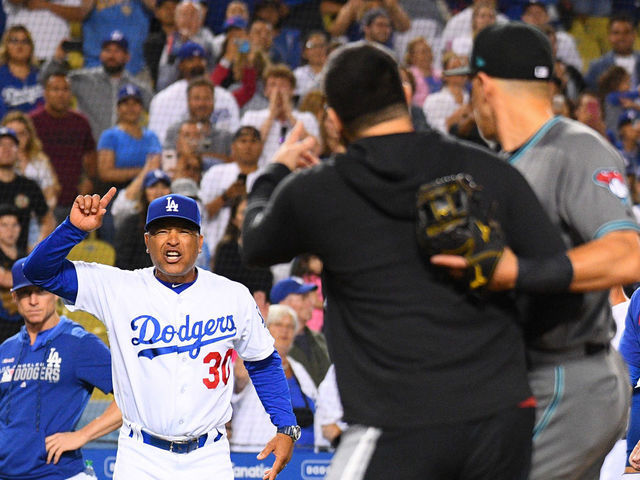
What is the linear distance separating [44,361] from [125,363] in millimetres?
1052

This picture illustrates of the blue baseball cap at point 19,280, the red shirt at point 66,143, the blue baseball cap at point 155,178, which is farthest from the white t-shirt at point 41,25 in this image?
the blue baseball cap at point 19,280

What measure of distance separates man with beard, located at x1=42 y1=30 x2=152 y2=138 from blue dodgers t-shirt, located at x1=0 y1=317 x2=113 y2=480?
4289 millimetres

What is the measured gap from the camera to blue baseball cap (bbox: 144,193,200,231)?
4.06 meters

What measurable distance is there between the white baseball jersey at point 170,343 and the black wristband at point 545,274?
6.65 feet

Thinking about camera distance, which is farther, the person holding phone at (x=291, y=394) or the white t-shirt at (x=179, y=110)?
the white t-shirt at (x=179, y=110)

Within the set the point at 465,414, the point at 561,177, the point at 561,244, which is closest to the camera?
the point at 465,414

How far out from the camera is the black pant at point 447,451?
2088 mm

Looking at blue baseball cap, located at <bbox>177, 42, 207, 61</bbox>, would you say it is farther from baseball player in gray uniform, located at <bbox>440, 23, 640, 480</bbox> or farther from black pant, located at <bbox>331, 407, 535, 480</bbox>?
black pant, located at <bbox>331, 407, 535, 480</bbox>

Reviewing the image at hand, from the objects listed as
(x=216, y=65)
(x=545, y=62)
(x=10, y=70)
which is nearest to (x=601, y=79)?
(x=216, y=65)

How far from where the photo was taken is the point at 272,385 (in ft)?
13.7

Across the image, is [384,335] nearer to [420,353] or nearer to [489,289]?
[420,353]

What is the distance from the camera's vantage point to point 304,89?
9508 mm

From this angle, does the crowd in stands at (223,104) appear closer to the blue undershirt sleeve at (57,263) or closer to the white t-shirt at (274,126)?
the white t-shirt at (274,126)

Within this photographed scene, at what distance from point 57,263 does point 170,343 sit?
0.55m
